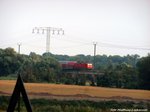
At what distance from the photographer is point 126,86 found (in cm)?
3456

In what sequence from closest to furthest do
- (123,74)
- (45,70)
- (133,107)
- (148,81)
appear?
(133,107), (148,81), (123,74), (45,70)

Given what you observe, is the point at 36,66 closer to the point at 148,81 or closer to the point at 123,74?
the point at 123,74

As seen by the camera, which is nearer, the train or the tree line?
the tree line

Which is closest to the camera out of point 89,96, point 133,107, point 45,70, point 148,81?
point 133,107

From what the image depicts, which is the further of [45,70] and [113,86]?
[45,70]

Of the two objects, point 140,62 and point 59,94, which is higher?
point 140,62

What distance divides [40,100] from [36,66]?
71.8 ft

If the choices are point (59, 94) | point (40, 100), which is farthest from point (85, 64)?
point (40, 100)

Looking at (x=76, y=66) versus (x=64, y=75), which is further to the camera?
(x=76, y=66)

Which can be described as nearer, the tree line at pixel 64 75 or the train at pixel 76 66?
the tree line at pixel 64 75

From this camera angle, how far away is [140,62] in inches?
1404

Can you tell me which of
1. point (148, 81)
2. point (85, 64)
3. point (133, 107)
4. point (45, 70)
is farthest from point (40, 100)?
point (85, 64)

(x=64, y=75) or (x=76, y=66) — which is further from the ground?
(x=76, y=66)

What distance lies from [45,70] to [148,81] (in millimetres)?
10841
